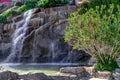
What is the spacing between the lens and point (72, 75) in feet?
49.5

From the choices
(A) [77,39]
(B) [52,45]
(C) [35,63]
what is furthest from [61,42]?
(A) [77,39]

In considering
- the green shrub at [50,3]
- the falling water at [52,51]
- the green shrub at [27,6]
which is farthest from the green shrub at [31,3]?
the falling water at [52,51]

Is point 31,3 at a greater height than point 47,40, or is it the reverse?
point 31,3

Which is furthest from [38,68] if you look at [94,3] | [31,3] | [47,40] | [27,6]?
[31,3]

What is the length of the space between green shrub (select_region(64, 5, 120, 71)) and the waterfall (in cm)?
1089

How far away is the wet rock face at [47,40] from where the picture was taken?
81.0 ft

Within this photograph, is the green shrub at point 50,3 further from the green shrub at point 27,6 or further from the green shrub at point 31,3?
the green shrub at point 31,3

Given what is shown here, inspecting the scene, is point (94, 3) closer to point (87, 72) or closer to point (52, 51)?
point (52, 51)

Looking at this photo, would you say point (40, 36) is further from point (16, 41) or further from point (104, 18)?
point (104, 18)

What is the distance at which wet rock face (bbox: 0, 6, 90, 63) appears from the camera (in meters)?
24.7

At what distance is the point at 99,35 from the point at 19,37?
12.8m

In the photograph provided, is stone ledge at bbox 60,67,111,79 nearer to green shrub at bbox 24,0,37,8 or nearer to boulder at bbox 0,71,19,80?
boulder at bbox 0,71,19,80

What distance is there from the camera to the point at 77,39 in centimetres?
1565

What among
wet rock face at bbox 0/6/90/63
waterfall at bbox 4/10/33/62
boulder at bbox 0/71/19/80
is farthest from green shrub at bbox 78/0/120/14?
boulder at bbox 0/71/19/80
